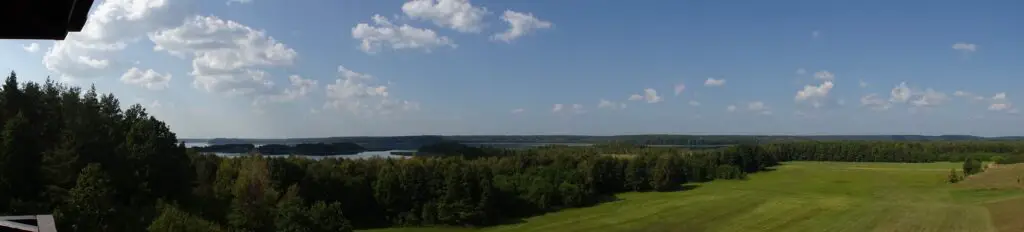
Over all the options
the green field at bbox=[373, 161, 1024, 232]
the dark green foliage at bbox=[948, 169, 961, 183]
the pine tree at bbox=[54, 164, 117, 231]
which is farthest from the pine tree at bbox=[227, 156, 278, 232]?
the dark green foliage at bbox=[948, 169, 961, 183]

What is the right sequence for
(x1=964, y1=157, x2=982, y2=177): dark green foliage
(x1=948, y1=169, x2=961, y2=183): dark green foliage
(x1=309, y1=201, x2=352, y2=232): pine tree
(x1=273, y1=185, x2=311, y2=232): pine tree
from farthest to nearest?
1. (x1=964, y1=157, x2=982, y2=177): dark green foliage
2. (x1=948, y1=169, x2=961, y2=183): dark green foliage
3. (x1=309, y1=201, x2=352, y2=232): pine tree
4. (x1=273, y1=185, x2=311, y2=232): pine tree

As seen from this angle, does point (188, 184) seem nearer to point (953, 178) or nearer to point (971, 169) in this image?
point (953, 178)

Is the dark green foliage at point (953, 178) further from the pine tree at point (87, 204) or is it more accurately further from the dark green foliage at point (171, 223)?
the pine tree at point (87, 204)

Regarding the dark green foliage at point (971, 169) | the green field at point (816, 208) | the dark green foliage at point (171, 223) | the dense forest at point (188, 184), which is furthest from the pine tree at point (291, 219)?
the dark green foliage at point (971, 169)

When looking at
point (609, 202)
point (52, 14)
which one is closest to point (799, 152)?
point (609, 202)

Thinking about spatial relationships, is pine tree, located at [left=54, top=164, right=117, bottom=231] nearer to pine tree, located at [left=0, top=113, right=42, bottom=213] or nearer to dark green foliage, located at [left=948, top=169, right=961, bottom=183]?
pine tree, located at [left=0, top=113, right=42, bottom=213]

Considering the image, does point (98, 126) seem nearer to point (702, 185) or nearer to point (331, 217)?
point (331, 217)
